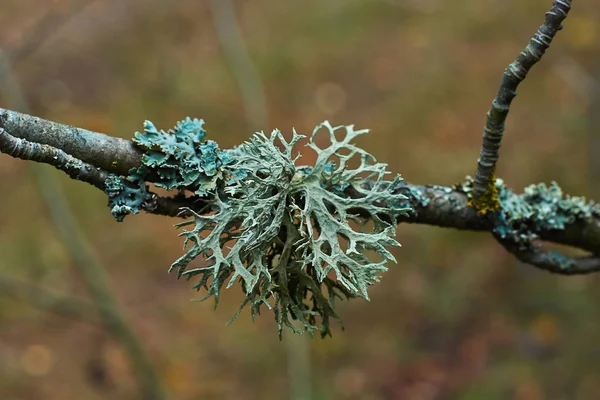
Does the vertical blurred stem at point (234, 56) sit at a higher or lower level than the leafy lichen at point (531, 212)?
higher

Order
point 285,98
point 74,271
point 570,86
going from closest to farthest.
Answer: point 74,271
point 570,86
point 285,98

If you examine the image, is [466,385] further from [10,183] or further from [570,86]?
[10,183]

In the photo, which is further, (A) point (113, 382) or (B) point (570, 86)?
(B) point (570, 86)

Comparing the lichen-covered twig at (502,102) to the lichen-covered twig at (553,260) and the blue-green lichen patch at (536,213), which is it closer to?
the blue-green lichen patch at (536,213)

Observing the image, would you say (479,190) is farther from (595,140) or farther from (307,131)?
(307,131)

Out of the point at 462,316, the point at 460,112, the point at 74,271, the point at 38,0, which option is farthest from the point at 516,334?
the point at 38,0

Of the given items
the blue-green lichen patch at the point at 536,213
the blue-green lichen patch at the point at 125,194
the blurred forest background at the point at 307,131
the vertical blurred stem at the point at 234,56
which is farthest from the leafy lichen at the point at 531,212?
the vertical blurred stem at the point at 234,56

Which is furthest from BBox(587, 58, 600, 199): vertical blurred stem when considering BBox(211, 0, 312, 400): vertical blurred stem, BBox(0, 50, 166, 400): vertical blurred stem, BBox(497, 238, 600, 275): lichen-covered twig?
BBox(0, 50, 166, 400): vertical blurred stem
